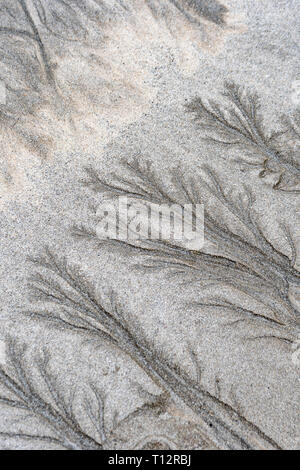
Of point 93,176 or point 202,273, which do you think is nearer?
point 202,273

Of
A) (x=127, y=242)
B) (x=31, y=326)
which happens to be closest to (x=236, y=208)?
(x=127, y=242)

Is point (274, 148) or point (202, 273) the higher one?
point (274, 148)

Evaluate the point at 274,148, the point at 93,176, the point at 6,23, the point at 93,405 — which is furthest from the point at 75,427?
the point at 6,23

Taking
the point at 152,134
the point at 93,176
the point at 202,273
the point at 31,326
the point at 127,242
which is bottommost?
the point at 31,326

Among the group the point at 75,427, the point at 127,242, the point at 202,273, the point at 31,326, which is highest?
the point at 127,242

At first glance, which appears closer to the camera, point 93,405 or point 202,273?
point 93,405

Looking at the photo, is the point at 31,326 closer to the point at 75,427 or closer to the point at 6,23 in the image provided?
the point at 75,427
